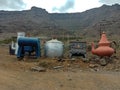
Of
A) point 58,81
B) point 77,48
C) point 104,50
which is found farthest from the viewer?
point 77,48

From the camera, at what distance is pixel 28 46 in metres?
17.5

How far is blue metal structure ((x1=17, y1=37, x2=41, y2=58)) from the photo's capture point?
54.5 feet

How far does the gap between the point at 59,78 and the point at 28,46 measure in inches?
229

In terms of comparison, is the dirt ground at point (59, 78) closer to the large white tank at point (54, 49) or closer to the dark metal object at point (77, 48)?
the dark metal object at point (77, 48)

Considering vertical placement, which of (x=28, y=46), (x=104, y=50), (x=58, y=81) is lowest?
(x=58, y=81)

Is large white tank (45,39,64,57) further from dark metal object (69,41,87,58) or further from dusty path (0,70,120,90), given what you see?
dusty path (0,70,120,90)

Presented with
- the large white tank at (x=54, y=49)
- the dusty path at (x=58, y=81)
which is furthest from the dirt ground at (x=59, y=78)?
the large white tank at (x=54, y=49)

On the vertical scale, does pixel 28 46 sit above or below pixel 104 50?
above

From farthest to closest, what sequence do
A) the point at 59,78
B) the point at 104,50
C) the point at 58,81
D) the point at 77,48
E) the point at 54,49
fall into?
the point at 54,49 < the point at 77,48 < the point at 104,50 < the point at 59,78 < the point at 58,81

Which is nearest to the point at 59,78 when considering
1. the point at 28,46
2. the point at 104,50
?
the point at 104,50

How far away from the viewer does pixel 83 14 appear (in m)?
175

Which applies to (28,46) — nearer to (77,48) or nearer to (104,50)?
(77,48)

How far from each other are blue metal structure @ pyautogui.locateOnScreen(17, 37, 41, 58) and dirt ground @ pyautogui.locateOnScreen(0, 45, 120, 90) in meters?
2.19

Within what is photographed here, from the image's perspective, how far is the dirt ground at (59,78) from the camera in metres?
10.6
